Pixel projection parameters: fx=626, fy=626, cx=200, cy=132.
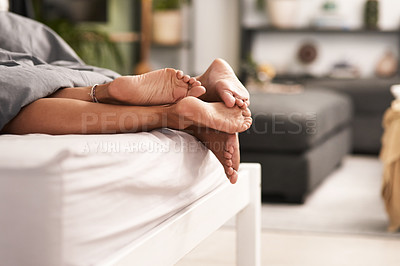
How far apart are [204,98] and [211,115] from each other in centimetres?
17

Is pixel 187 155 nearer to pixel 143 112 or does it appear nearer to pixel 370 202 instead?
pixel 143 112

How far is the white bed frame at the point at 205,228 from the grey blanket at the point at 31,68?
42 centimetres

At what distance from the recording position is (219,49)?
21.2ft

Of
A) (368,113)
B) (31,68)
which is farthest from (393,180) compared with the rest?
(368,113)

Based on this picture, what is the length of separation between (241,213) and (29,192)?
1.06 m

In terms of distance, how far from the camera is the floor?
7.17 ft

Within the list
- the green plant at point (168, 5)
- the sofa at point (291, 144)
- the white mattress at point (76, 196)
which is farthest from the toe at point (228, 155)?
the green plant at point (168, 5)

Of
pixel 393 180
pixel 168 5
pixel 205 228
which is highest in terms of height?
pixel 168 5

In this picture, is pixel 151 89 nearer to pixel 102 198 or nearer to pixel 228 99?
pixel 228 99

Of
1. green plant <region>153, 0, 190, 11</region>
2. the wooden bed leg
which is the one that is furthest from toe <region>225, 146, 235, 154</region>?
green plant <region>153, 0, 190, 11</region>

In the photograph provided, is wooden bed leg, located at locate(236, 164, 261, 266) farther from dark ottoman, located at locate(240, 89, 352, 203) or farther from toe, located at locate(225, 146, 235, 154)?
dark ottoman, located at locate(240, 89, 352, 203)

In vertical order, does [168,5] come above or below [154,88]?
above

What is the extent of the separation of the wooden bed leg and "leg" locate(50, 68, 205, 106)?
0.55 m

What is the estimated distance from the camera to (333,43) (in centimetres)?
Answer: 611
